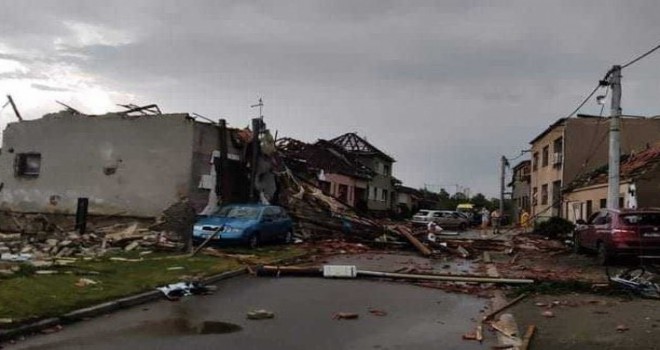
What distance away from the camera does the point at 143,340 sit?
8.42 meters

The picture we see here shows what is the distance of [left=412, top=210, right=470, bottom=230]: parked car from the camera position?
162 feet

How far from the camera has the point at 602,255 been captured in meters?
19.1

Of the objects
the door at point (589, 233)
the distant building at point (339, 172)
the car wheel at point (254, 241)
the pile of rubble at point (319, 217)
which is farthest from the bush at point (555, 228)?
the car wheel at point (254, 241)

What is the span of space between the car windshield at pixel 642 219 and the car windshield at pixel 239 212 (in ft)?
→ 36.2

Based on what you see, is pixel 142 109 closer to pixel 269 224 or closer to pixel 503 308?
pixel 269 224

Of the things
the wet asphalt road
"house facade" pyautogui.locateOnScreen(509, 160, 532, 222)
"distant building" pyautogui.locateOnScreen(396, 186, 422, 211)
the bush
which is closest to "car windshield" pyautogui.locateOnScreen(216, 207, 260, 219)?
the wet asphalt road

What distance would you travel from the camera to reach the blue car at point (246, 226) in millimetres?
21375

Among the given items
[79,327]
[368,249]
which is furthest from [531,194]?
[79,327]

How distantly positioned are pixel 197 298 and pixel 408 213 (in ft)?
200

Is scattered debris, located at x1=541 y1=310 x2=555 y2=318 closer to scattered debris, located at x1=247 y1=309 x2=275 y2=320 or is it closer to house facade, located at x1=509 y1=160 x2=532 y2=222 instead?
scattered debris, located at x1=247 y1=309 x2=275 y2=320

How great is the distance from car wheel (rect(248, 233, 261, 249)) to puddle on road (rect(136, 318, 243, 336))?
11.9m

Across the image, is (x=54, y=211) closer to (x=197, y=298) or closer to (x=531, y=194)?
(x=197, y=298)

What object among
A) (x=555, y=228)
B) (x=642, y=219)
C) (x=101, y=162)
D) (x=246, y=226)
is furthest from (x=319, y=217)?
(x=642, y=219)

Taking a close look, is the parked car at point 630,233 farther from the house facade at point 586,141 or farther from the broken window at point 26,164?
the house facade at point 586,141
